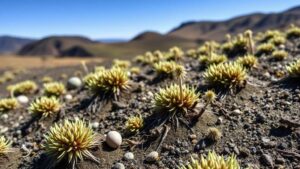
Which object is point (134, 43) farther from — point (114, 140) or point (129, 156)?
point (129, 156)

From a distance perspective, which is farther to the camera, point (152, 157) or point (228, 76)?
point (228, 76)

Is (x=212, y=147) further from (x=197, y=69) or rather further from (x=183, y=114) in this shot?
(x=197, y=69)

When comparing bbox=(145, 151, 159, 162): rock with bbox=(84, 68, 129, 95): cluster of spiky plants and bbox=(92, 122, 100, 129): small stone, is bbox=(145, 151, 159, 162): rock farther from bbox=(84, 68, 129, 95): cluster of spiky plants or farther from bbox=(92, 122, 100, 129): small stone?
bbox=(84, 68, 129, 95): cluster of spiky plants

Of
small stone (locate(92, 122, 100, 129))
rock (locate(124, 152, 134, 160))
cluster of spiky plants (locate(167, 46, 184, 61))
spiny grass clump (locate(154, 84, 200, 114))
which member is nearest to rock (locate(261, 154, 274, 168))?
spiny grass clump (locate(154, 84, 200, 114))

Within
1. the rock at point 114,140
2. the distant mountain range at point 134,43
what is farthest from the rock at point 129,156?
the distant mountain range at point 134,43

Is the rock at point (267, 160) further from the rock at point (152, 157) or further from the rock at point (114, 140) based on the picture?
the rock at point (114, 140)

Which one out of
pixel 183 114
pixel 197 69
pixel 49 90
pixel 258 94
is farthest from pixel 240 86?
Answer: pixel 49 90

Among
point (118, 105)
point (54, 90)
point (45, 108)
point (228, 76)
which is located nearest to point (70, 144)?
point (118, 105)
